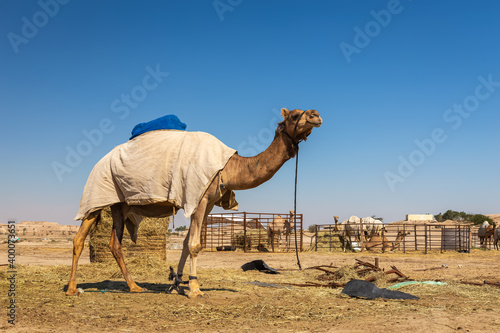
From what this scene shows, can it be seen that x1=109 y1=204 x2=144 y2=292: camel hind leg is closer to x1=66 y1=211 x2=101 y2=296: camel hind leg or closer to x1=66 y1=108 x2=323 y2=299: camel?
x1=66 y1=211 x2=101 y2=296: camel hind leg

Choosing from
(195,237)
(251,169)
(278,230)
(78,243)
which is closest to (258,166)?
(251,169)

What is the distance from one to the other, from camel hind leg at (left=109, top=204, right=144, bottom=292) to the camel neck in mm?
2255

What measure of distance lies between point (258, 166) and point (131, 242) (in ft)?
24.0

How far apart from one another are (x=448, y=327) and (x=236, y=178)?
3527 mm

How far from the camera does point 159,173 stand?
6.99 meters

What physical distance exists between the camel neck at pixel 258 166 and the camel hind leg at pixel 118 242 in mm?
2255

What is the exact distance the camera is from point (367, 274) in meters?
9.74

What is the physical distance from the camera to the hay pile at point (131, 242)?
1234 cm

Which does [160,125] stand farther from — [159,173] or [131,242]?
[131,242]

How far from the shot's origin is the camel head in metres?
6.59

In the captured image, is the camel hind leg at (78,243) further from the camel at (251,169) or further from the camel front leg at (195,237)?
the camel front leg at (195,237)

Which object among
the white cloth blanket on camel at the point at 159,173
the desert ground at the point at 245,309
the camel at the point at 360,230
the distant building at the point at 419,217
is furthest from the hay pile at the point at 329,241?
the distant building at the point at 419,217

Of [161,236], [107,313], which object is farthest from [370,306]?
[161,236]

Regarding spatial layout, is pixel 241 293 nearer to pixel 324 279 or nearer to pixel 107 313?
pixel 107 313
